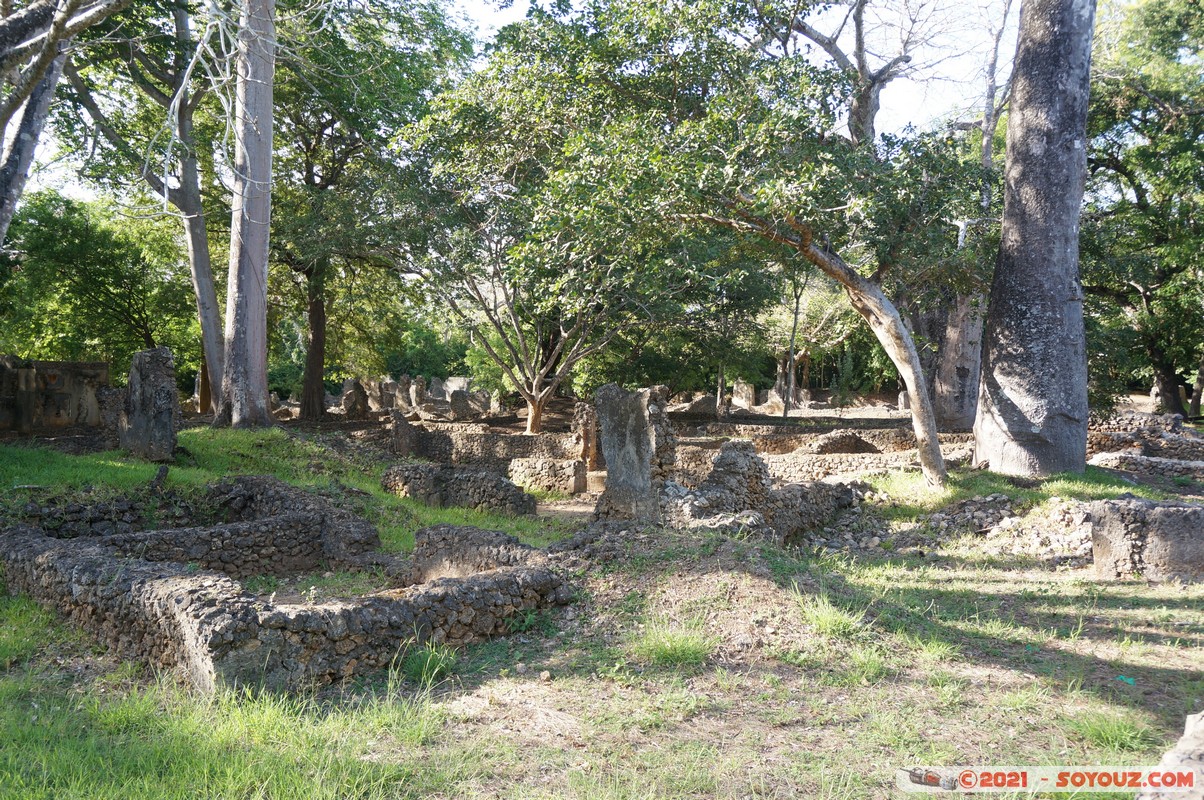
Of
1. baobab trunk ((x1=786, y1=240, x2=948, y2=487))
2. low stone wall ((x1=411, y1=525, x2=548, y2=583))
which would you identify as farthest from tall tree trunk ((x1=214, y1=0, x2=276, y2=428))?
baobab trunk ((x1=786, y1=240, x2=948, y2=487))

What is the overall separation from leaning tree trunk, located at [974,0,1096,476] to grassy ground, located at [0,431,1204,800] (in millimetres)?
5358

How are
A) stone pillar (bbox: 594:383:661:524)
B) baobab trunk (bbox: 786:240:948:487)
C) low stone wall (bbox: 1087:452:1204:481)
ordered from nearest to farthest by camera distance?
stone pillar (bbox: 594:383:661:524), baobab trunk (bbox: 786:240:948:487), low stone wall (bbox: 1087:452:1204:481)

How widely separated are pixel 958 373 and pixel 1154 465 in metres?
5.56

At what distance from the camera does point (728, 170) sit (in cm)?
1017

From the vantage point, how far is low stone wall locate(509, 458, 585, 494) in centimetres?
1502

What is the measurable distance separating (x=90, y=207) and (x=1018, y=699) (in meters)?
27.7

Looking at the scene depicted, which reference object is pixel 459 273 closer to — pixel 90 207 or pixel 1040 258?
pixel 1040 258

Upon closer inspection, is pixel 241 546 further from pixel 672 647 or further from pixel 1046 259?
pixel 1046 259

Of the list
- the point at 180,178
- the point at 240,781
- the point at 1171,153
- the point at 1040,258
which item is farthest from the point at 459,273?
the point at 1171,153

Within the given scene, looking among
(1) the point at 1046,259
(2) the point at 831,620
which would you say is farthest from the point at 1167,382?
(2) the point at 831,620

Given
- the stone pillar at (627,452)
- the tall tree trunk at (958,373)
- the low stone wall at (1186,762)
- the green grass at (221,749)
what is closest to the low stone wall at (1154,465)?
the tall tree trunk at (958,373)

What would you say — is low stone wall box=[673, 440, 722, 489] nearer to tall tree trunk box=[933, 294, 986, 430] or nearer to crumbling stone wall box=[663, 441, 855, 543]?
crumbling stone wall box=[663, 441, 855, 543]

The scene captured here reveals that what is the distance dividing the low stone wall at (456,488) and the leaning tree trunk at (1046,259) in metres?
7.77

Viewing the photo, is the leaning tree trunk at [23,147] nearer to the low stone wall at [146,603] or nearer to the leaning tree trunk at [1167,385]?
the low stone wall at [146,603]
